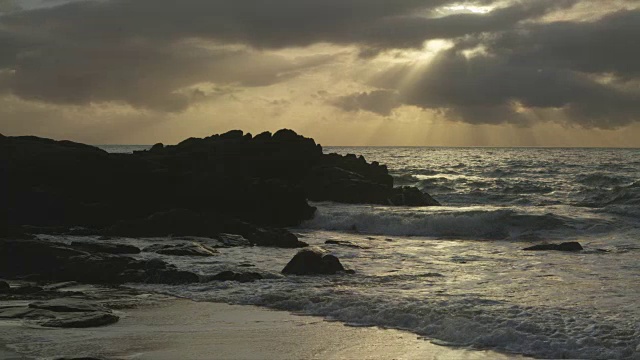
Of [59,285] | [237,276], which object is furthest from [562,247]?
[59,285]

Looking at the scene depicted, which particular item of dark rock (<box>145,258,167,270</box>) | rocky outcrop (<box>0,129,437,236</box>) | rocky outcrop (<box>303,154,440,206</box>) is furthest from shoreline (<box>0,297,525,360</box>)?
rocky outcrop (<box>303,154,440,206</box>)

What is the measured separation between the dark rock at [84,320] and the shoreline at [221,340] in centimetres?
19

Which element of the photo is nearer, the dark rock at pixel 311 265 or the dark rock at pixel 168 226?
the dark rock at pixel 311 265

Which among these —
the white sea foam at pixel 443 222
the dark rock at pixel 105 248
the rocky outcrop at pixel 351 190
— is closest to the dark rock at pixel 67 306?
the dark rock at pixel 105 248

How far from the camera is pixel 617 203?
3781 cm

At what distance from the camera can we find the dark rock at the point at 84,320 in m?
10.4

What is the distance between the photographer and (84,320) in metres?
10.5

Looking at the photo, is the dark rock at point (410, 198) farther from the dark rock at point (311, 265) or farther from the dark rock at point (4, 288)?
the dark rock at point (4, 288)

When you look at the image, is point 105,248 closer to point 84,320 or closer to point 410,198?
point 84,320

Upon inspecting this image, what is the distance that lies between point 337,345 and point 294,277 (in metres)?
5.76

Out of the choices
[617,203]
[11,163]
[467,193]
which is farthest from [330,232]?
[467,193]

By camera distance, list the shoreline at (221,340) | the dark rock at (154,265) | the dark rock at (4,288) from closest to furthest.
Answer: the shoreline at (221,340) < the dark rock at (4,288) < the dark rock at (154,265)

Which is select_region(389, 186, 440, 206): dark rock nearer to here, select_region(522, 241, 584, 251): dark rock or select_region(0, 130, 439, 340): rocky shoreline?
select_region(0, 130, 439, 340): rocky shoreline

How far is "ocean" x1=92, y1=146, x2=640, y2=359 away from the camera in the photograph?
34.2 ft
